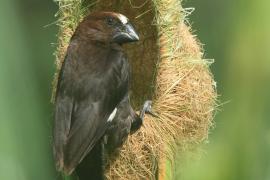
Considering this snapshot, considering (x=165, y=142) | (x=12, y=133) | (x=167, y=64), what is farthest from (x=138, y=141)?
(x=12, y=133)

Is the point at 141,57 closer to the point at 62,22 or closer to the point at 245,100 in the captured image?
the point at 62,22

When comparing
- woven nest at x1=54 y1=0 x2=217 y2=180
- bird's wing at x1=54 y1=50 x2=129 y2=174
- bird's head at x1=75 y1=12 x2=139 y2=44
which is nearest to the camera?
bird's wing at x1=54 y1=50 x2=129 y2=174

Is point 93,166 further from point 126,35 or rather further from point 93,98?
point 126,35

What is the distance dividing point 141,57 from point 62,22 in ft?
2.28

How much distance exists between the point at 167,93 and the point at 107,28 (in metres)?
0.57

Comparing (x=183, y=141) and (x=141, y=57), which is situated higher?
(x=141, y=57)

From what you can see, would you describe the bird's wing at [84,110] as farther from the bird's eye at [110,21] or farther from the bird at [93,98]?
the bird's eye at [110,21]

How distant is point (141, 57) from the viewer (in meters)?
3.34

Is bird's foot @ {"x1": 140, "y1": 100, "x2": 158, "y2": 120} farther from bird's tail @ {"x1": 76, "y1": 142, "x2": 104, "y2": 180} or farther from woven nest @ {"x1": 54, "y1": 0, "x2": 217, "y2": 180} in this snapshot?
bird's tail @ {"x1": 76, "y1": 142, "x2": 104, "y2": 180}

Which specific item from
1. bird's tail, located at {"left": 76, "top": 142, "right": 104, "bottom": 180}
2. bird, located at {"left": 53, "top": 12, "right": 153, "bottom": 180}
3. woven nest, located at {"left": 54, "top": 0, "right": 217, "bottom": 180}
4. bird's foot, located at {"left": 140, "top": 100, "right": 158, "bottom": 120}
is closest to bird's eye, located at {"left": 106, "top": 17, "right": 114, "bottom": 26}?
bird, located at {"left": 53, "top": 12, "right": 153, "bottom": 180}

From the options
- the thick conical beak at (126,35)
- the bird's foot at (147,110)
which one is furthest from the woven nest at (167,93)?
the thick conical beak at (126,35)

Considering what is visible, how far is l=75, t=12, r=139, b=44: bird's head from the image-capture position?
287 cm

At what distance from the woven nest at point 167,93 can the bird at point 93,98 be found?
0.08 meters

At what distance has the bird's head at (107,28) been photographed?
2.87 meters
